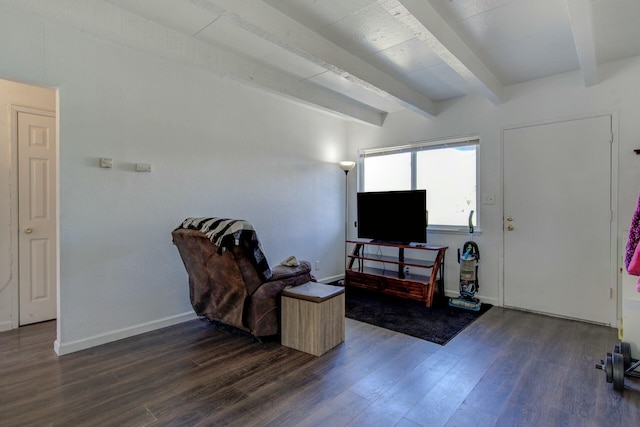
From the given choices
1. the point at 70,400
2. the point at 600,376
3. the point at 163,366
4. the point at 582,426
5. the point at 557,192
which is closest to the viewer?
the point at 582,426

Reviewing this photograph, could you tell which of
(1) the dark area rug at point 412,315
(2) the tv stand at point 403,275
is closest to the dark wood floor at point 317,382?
(1) the dark area rug at point 412,315

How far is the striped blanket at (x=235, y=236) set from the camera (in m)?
2.44

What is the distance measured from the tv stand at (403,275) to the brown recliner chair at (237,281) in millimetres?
1676

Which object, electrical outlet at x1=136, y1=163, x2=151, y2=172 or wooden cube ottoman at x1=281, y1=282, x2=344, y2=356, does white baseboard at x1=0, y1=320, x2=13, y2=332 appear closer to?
electrical outlet at x1=136, y1=163, x2=151, y2=172

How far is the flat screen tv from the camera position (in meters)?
4.21

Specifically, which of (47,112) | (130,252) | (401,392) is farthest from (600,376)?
(47,112)

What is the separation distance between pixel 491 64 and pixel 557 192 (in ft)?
5.11

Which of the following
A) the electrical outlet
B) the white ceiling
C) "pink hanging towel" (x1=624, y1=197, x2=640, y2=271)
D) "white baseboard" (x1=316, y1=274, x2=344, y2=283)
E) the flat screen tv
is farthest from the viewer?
"white baseboard" (x1=316, y1=274, x2=344, y2=283)

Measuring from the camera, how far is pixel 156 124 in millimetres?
3146

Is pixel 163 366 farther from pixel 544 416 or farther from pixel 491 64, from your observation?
pixel 491 64

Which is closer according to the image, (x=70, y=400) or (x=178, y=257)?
(x=70, y=400)

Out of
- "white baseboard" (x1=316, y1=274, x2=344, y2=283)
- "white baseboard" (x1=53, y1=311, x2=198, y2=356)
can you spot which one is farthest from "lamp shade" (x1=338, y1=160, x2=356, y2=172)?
"white baseboard" (x1=53, y1=311, x2=198, y2=356)

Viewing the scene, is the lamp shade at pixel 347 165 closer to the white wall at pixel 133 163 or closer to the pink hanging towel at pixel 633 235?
the white wall at pixel 133 163

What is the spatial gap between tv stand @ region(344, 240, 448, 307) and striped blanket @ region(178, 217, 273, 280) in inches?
80.5
